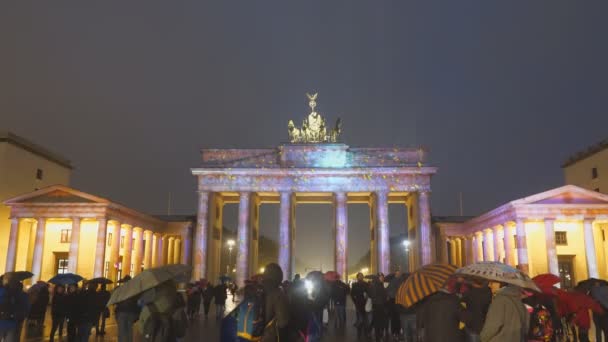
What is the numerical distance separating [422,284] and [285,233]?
4071cm

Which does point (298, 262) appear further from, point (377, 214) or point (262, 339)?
point (262, 339)

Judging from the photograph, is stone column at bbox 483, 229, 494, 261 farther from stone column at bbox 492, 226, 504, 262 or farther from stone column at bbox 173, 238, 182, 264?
stone column at bbox 173, 238, 182, 264

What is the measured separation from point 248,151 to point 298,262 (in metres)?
100

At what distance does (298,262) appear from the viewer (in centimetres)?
Answer: 14562

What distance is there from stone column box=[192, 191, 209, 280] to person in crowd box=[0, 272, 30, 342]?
118 ft

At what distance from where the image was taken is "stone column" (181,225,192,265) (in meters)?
53.2

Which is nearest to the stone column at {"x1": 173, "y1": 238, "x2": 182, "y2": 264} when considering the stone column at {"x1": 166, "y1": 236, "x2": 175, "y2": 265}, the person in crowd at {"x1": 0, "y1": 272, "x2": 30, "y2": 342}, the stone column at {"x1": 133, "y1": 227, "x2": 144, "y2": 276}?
the stone column at {"x1": 166, "y1": 236, "x2": 175, "y2": 265}

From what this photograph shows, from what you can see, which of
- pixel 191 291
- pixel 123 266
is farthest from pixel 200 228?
pixel 191 291

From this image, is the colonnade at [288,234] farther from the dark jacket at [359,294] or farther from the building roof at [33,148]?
the dark jacket at [359,294]

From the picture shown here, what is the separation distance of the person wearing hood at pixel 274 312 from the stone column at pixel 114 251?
38.6 metres

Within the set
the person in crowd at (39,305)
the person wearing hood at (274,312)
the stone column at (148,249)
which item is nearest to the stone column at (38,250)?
the stone column at (148,249)

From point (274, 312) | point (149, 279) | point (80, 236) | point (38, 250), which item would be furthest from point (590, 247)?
point (38, 250)

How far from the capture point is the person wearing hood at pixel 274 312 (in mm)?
5879

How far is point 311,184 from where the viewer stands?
4803 cm
